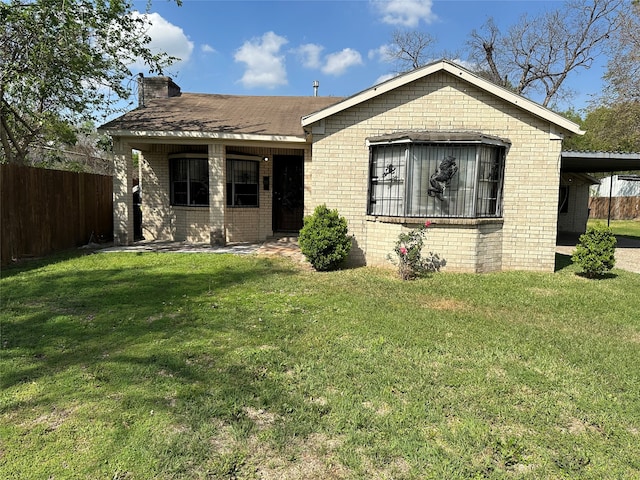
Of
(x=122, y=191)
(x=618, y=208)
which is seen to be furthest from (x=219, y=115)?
(x=618, y=208)

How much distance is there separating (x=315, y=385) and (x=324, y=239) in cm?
502

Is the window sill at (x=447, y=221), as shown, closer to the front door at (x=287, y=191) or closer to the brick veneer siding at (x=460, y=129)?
the brick veneer siding at (x=460, y=129)

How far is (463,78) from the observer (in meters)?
8.54

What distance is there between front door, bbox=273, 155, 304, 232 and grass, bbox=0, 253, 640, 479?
6712 mm

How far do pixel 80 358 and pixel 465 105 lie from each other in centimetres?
838

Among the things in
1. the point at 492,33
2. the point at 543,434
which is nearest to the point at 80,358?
the point at 543,434

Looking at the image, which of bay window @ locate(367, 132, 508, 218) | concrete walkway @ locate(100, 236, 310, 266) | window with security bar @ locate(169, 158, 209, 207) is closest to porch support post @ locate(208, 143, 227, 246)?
concrete walkway @ locate(100, 236, 310, 266)

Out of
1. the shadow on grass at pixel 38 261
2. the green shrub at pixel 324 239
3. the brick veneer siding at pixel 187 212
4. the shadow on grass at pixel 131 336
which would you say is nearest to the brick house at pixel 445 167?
the green shrub at pixel 324 239

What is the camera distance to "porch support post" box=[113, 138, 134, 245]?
11.2m

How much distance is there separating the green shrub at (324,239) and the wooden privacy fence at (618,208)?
30729 millimetres

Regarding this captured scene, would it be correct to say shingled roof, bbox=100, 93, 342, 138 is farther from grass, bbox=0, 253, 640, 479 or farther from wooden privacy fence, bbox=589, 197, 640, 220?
wooden privacy fence, bbox=589, 197, 640, 220

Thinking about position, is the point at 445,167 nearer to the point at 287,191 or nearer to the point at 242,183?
the point at 287,191

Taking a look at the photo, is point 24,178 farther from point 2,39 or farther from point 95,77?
point 95,77

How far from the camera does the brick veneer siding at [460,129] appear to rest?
8.61 m
